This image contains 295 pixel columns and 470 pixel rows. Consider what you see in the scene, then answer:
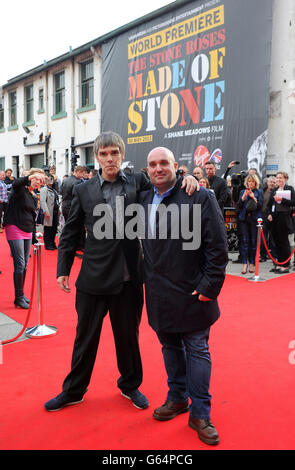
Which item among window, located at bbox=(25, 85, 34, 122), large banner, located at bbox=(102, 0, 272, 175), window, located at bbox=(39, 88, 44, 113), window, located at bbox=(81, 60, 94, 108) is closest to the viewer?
large banner, located at bbox=(102, 0, 272, 175)

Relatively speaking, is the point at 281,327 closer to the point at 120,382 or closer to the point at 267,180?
the point at 120,382

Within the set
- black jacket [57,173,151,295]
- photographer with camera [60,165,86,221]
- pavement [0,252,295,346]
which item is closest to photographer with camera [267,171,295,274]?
pavement [0,252,295,346]

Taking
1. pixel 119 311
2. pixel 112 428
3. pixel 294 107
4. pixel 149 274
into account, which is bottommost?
pixel 112 428

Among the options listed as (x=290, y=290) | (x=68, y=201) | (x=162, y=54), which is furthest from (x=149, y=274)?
Answer: (x=162, y=54)

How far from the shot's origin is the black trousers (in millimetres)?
3064

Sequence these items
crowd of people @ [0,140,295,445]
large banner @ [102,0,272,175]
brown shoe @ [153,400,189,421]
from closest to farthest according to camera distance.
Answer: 1. crowd of people @ [0,140,295,445]
2. brown shoe @ [153,400,189,421]
3. large banner @ [102,0,272,175]

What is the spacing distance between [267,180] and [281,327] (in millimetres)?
5482

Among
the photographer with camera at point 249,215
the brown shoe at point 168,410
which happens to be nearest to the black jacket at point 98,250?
the brown shoe at point 168,410

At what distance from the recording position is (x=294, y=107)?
10125 millimetres

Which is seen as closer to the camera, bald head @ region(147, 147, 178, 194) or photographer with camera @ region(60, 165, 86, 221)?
bald head @ region(147, 147, 178, 194)

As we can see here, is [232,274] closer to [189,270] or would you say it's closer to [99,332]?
[99,332]

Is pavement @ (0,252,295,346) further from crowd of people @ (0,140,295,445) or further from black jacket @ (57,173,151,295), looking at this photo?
black jacket @ (57,173,151,295)

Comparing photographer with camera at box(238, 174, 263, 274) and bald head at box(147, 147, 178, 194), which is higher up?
bald head at box(147, 147, 178, 194)
